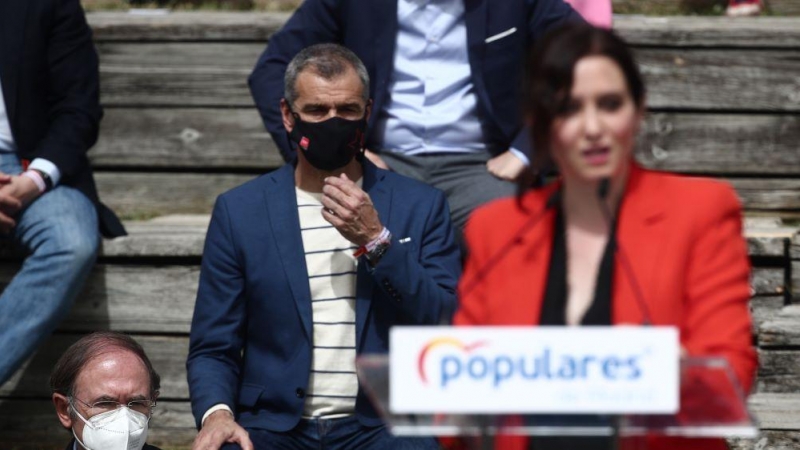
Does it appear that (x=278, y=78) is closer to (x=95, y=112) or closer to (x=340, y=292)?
(x=95, y=112)

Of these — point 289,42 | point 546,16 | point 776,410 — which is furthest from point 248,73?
point 776,410

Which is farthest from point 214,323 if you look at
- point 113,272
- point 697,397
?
point 697,397

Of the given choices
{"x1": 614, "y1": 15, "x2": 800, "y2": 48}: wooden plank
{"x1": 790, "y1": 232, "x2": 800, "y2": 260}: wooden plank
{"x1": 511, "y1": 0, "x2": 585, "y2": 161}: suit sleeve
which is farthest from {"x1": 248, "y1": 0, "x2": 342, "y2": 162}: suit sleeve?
{"x1": 790, "y1": 232, "x2": 800, "y2": 260}: wooden plank

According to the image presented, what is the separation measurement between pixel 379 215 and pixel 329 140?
222mm

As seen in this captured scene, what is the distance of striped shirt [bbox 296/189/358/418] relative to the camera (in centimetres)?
325

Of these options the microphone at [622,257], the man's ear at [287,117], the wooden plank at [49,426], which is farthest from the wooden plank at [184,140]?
the microphone at [622,257]

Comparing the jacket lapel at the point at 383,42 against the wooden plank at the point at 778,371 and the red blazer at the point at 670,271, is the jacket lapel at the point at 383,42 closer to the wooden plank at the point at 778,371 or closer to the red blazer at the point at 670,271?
the wooden plank at the point at 778,371

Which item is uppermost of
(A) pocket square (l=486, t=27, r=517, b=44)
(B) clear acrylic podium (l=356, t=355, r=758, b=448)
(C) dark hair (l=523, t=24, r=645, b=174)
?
Result: (C) dark hair (l=523, t=24, r=645, b=174)

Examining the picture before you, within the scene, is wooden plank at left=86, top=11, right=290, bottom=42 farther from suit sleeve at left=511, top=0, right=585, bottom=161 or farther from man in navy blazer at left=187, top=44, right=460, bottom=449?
man in navy blazer at left=187, top=44, right=460, bottom=449

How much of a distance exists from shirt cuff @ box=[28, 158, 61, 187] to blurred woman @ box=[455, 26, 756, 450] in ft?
7.41

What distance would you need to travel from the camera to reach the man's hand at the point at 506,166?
12.6ft

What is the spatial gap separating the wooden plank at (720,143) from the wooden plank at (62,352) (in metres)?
1.68

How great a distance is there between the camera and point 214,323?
3277 millimetres

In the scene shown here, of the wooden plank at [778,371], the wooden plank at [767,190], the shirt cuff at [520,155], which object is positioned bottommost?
the wooden plank at [778,371]
